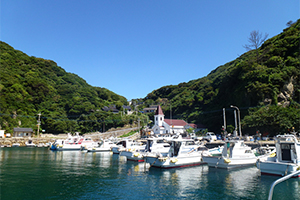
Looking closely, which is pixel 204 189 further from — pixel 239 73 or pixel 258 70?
pixel 239 73

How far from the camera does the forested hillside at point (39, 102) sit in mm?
71750

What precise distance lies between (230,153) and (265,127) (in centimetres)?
2560

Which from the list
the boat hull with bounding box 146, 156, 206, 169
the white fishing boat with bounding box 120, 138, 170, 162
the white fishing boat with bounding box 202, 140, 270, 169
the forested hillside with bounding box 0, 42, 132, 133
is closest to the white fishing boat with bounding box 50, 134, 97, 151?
the white fishing boat with bounding box 120, 138, 170, 162

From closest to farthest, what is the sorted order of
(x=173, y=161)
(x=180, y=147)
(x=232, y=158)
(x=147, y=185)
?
(x=147, y=185) < (x=232, y=158) < (x=173, y=161) < (x=180, y=147)

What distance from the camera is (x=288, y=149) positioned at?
1714cm

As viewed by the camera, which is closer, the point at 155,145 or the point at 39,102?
the point at 155,145

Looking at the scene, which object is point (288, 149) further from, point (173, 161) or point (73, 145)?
point (73, 145)

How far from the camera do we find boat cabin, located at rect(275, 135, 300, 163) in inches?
651

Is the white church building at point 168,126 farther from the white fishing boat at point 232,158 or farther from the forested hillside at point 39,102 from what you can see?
the white fishing boat at point 232,158

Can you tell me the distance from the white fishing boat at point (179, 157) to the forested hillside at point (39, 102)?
6373cm

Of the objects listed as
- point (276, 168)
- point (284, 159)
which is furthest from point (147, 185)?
point (284, 159)

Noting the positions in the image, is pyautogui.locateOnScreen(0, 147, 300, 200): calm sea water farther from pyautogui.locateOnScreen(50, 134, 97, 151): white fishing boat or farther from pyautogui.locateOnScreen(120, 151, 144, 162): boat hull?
pyautogui.locateOnScreen(50, 134, 97, 151): white fishing boat

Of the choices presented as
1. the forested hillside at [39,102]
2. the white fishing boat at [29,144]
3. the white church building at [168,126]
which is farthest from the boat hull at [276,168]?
the forested hillside at [39,102]

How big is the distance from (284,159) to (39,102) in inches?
3746
